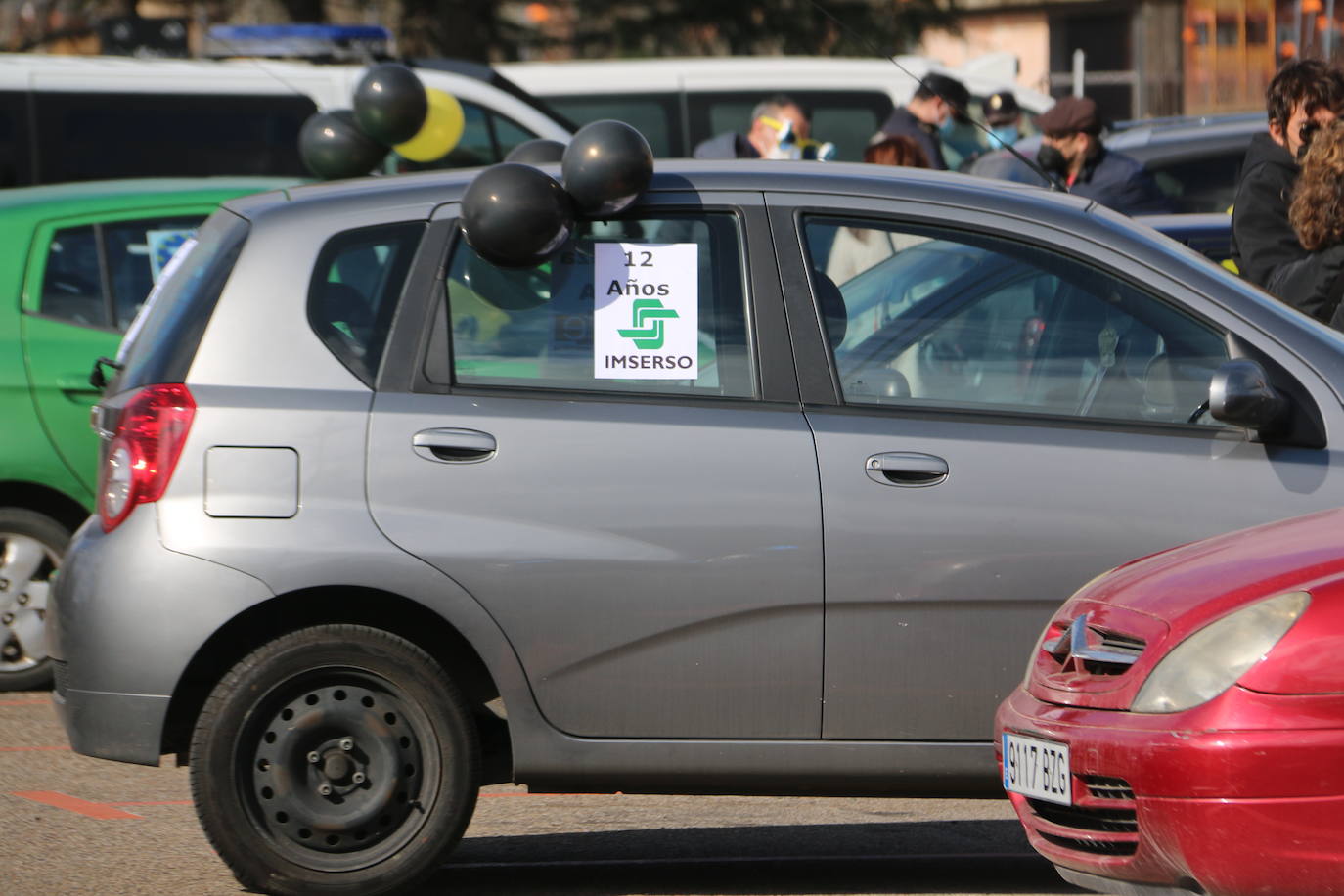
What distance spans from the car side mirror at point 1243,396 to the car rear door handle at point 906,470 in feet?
2.05

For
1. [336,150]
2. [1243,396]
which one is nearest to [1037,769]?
[1243,396]

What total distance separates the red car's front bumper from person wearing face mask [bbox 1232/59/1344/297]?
279 centimetres

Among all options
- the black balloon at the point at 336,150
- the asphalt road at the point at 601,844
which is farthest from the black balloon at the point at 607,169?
the black balloon at the point at 336,150

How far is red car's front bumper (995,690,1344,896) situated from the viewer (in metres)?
3.45

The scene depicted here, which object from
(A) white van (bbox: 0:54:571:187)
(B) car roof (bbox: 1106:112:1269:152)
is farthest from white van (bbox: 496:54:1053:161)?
(B) car roof (bbox: 1106:112:1269:152)

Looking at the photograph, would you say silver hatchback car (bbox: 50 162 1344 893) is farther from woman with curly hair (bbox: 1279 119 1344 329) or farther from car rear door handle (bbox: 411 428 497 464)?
woman with curly hair (bbox: 1279 119 1344 329)

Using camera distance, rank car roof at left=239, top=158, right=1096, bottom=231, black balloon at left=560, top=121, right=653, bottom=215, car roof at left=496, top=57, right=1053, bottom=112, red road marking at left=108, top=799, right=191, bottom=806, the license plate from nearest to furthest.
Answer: the license plate < black balloon at left=560, top=121, right=653, bottom=215 < car roof at left=239, top=158, right=1096, bottom=231 < red road marking at left=108, top=799, right=191, bottom=806 < car roof at left=496, top=57, right=1053, bottom=112

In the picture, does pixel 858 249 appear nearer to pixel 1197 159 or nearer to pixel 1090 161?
pixel 1090 161

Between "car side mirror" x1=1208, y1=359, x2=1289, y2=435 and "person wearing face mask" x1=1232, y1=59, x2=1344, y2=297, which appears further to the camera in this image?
"person wearing face mask" x1=1232, y1=59, x2=1344, y2=297

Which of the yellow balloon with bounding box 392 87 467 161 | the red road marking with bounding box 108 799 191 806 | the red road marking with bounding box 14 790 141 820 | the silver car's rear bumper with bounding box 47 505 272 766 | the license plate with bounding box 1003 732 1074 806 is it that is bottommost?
the red road marking with bounding box 108 799 191 806

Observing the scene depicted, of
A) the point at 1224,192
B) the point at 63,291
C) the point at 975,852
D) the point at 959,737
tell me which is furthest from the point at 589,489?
the point at 1224,192

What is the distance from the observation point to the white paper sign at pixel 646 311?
470cm

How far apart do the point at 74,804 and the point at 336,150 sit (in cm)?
238

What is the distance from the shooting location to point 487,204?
4637 millimetres
